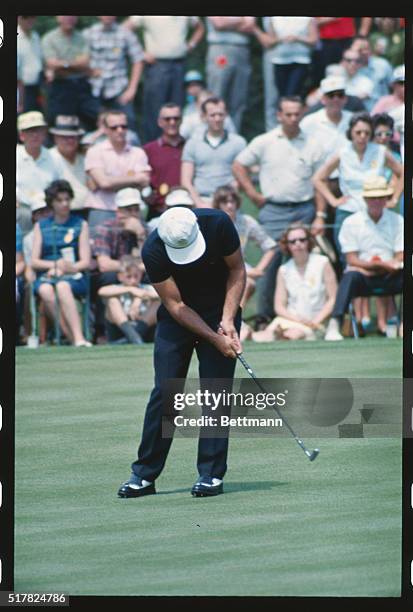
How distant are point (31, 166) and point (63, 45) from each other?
166 centimetres

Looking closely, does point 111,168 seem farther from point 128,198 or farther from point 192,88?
point 192,88

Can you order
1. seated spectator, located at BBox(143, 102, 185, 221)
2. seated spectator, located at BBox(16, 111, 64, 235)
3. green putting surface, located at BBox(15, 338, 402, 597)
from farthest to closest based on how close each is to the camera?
seated spectator, located at BBox(143, 102, 185, 221) < seated spectator, located at BBox(16, 111, 64, 235) < green putting surface, located at BBox(15, 338, 402, 597)

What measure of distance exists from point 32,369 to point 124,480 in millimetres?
4148

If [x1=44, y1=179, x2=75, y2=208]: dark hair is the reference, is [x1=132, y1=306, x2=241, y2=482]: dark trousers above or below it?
below

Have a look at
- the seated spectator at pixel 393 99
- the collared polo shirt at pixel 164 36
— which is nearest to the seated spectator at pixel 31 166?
the collared polo shirt at pixel 164 36

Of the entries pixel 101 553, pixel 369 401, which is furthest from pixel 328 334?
pixel 101 553

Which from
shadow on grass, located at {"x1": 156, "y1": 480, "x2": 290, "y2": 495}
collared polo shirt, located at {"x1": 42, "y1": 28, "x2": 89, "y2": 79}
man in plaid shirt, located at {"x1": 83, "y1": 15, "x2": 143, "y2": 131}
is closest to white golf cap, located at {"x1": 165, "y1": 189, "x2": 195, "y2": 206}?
collared polo shirt, located at {"x1": 42, "y1": 28, "x2": 89, "y2": 79}

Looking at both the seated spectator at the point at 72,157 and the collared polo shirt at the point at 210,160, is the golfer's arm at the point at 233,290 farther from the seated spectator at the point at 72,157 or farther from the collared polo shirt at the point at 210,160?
the collared polo shirt at the point at 210,160

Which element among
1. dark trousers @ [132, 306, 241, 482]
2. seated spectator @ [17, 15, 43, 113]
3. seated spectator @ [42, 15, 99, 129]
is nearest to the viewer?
dark trousers @ [132, 306, 241, 482]

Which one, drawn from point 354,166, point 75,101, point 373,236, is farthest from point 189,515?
point 75,101

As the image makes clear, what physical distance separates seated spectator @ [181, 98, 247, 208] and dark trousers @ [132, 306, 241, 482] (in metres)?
6.58

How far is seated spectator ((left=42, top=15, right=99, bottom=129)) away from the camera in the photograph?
15062 millimetres

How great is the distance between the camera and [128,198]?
14.1 metres

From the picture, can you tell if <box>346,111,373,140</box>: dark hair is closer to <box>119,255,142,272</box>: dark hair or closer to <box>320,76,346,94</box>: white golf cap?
<box>320,76,346,94</box>: white golf cap
